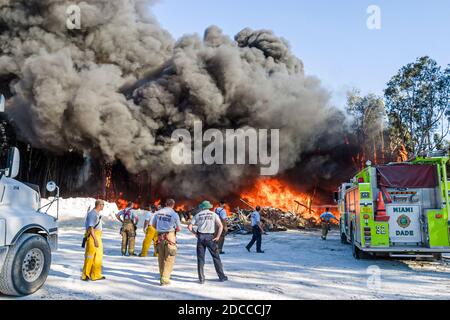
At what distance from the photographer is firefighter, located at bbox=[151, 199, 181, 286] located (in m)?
6.35

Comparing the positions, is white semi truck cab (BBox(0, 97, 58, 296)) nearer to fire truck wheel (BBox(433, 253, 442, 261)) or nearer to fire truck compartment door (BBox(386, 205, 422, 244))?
fire truck compartment door (BBox(386, 205, 422, 244))

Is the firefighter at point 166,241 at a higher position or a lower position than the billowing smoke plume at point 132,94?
lower

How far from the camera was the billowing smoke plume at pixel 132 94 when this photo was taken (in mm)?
26062

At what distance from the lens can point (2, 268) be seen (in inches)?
202

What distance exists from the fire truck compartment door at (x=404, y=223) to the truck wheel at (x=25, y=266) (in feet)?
23.9

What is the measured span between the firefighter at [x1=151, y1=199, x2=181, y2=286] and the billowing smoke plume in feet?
66.3

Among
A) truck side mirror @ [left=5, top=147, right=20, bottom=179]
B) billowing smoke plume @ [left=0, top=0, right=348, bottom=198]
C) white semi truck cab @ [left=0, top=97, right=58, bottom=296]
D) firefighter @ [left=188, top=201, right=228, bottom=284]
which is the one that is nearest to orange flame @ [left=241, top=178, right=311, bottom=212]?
billowing smoke plume @ [left=0, top=0, right=348, bottom=198]

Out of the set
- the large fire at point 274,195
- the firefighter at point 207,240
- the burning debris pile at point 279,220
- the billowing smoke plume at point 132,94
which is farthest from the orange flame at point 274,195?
the firefighter at point 207,240

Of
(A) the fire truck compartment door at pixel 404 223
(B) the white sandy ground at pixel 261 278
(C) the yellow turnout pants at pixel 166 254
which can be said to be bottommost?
(B) the white sandy ground at pixel 261 278

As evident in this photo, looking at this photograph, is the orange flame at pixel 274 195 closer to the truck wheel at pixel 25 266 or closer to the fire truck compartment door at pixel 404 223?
the fire truck compartment door at pixel 404 223

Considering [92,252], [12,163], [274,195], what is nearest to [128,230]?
[92,252]

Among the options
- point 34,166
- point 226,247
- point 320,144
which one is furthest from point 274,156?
point 34,166
